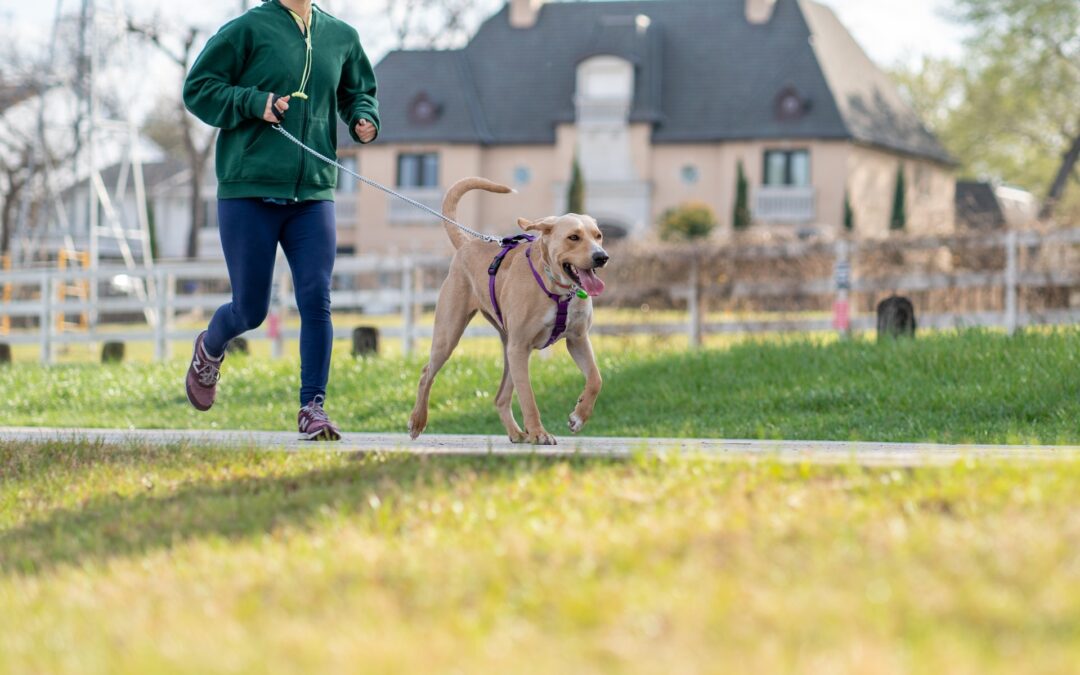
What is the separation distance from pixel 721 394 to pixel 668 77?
113ft

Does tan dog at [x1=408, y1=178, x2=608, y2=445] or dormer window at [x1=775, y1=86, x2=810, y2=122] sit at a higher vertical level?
dormer window at [x1=775, y1=86, x2=810, y2=122]

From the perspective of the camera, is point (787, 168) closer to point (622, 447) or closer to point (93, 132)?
point (93, 132)

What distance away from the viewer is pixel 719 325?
58.0 feet

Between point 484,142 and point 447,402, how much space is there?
33698 millimetres

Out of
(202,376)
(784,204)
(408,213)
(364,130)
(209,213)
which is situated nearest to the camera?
(364,130)

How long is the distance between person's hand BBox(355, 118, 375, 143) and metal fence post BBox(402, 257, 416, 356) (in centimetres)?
1092

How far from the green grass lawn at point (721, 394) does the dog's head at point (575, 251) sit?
7.93ft

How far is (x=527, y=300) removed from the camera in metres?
6.51

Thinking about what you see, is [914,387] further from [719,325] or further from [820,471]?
[719,325]

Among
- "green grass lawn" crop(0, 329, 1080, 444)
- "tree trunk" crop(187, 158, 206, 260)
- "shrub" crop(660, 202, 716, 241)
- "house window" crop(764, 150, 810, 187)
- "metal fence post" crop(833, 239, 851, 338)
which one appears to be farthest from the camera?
"tree trunk" crop(187, 158, 206, 260)

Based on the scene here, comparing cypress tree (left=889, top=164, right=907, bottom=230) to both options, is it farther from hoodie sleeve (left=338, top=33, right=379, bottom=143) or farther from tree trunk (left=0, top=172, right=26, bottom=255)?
hoodie sleeve (left=338, top=33, right=379, bottom=143)

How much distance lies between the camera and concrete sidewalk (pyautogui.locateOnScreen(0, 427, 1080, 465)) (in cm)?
506

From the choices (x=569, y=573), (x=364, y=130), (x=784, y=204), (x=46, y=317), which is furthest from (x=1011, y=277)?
(x=784, y=204)

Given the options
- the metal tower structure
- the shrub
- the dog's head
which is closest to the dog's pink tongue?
the dog's head
